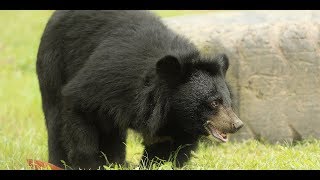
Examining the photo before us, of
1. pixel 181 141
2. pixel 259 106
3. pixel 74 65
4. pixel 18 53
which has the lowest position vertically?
pixel 18 53

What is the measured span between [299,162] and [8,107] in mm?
5514

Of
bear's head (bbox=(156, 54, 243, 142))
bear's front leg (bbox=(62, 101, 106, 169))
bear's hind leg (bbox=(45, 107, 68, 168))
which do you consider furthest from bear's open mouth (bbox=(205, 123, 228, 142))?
bear's hind leg (bbox=(45, 107, 68, 168))

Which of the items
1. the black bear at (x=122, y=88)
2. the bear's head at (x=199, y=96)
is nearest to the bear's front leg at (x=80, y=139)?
the black bear at (x=122, y=88)

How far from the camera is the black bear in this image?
5.74m

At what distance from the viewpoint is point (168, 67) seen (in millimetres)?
5688

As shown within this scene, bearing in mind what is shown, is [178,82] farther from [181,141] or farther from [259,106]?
[259,106]

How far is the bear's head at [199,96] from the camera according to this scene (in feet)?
18.6

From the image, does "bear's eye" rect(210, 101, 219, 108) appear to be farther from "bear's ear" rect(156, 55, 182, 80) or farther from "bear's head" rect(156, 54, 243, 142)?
"bear's ear" rect(156, 55, 182, 80)

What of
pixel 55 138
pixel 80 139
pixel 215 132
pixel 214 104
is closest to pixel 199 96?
pixel 214 104

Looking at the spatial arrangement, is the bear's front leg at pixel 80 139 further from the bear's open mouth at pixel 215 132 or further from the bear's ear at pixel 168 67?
the bear's open mouth at pixel 215 132

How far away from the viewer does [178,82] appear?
579 cm

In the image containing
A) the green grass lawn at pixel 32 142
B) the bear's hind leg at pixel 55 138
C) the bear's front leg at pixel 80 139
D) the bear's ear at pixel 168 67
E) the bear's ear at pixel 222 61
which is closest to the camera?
the bear's ear at pixel 168 67

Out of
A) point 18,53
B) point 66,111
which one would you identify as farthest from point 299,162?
point 18,53

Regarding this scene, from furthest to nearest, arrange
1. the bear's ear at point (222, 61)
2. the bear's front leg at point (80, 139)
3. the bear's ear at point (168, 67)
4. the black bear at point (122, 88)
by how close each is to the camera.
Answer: the bear's front leg at point (80, 139) → the bear's ear at point (222, 61) → the black bear at point (122, 88) → the bear's ear at point (168, 67)
